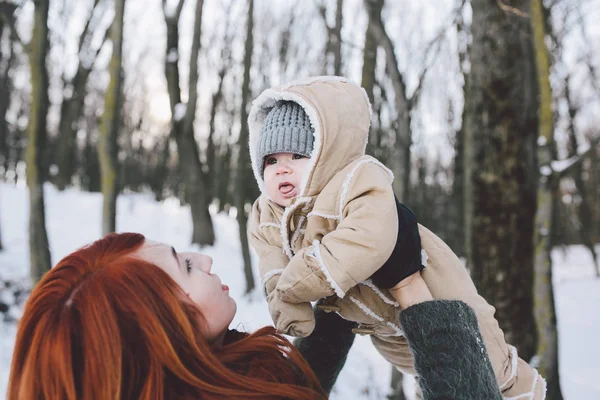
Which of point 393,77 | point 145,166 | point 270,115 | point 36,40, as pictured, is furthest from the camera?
point 145,166

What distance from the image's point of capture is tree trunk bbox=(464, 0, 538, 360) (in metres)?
3.32

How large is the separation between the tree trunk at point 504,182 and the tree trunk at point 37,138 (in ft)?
13.2

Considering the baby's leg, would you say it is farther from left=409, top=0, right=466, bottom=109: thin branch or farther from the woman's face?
left=409, top=0, right=466, bottom=109: thin branch

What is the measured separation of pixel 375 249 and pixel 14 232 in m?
12.3

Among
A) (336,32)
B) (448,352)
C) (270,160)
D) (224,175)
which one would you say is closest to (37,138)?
(336,32)

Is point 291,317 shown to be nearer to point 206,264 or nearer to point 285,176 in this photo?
point 206,264

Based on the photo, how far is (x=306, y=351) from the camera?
1.85 metres

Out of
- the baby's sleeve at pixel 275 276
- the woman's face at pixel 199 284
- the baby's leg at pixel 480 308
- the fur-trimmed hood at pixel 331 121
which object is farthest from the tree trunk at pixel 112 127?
the baby's leg at pixel 480 308

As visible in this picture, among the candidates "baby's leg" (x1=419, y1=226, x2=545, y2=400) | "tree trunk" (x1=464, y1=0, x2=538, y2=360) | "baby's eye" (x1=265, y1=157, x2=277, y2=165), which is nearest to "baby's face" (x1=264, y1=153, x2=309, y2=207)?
"baby's eye" (x1=265, y1=157, x2=277, y2=165)

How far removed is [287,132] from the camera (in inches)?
63.9

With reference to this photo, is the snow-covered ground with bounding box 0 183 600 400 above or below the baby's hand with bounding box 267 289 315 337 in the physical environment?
below

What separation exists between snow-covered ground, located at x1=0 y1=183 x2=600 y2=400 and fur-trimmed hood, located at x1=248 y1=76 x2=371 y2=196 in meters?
0.63

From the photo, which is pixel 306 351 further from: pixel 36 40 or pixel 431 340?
pixel 36 40

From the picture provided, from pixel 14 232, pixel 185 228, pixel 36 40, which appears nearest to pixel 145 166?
pixel 185 228
